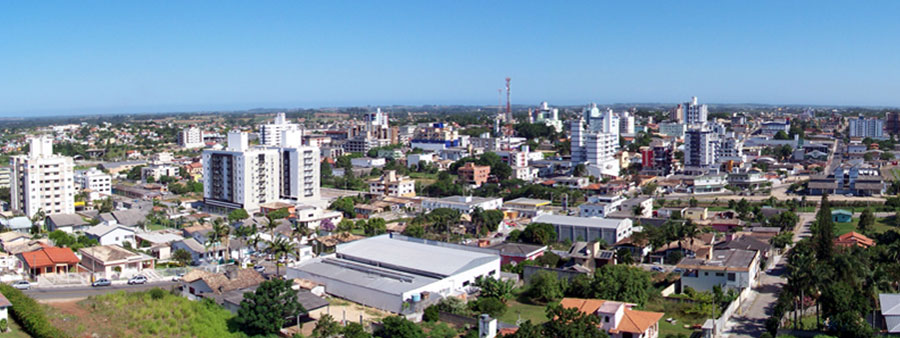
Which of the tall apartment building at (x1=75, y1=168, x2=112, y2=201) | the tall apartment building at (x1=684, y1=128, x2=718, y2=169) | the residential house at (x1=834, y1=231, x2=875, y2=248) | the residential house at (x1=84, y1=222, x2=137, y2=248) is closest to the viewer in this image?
the residential house at (x1=834, y1=231, x2=875, y2=248)

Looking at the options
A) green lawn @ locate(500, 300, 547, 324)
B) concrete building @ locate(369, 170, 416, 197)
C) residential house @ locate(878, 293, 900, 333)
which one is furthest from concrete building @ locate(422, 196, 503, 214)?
residential house @ locate(878, 293, 900, 333)

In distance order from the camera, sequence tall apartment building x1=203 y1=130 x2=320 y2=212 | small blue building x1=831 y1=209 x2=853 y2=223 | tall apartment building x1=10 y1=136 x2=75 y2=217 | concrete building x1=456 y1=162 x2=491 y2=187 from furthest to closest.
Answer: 1. concrete building x1=456 y1=162 x2=491 y2=187
2. tall apartment building x1=203 y1=130 x2=320 y2=212
3. tall apartment building x1=10 y1=136 x2=75 y2=217
4. small blue building x1=831 y1=209 x2=853 y2=223

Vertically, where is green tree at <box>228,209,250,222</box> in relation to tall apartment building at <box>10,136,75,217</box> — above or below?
below

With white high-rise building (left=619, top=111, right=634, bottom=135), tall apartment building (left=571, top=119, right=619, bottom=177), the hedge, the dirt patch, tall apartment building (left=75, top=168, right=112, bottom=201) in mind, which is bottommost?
the dirt patch

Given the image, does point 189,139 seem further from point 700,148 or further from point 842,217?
point 842,217

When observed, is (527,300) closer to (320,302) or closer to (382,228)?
(320,302)

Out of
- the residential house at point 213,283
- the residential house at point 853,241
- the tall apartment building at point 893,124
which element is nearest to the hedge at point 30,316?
the residential house at point 213,283

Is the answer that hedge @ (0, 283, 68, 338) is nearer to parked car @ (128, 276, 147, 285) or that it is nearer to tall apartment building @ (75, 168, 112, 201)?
parked car @ (128, 276, 147, 285)
